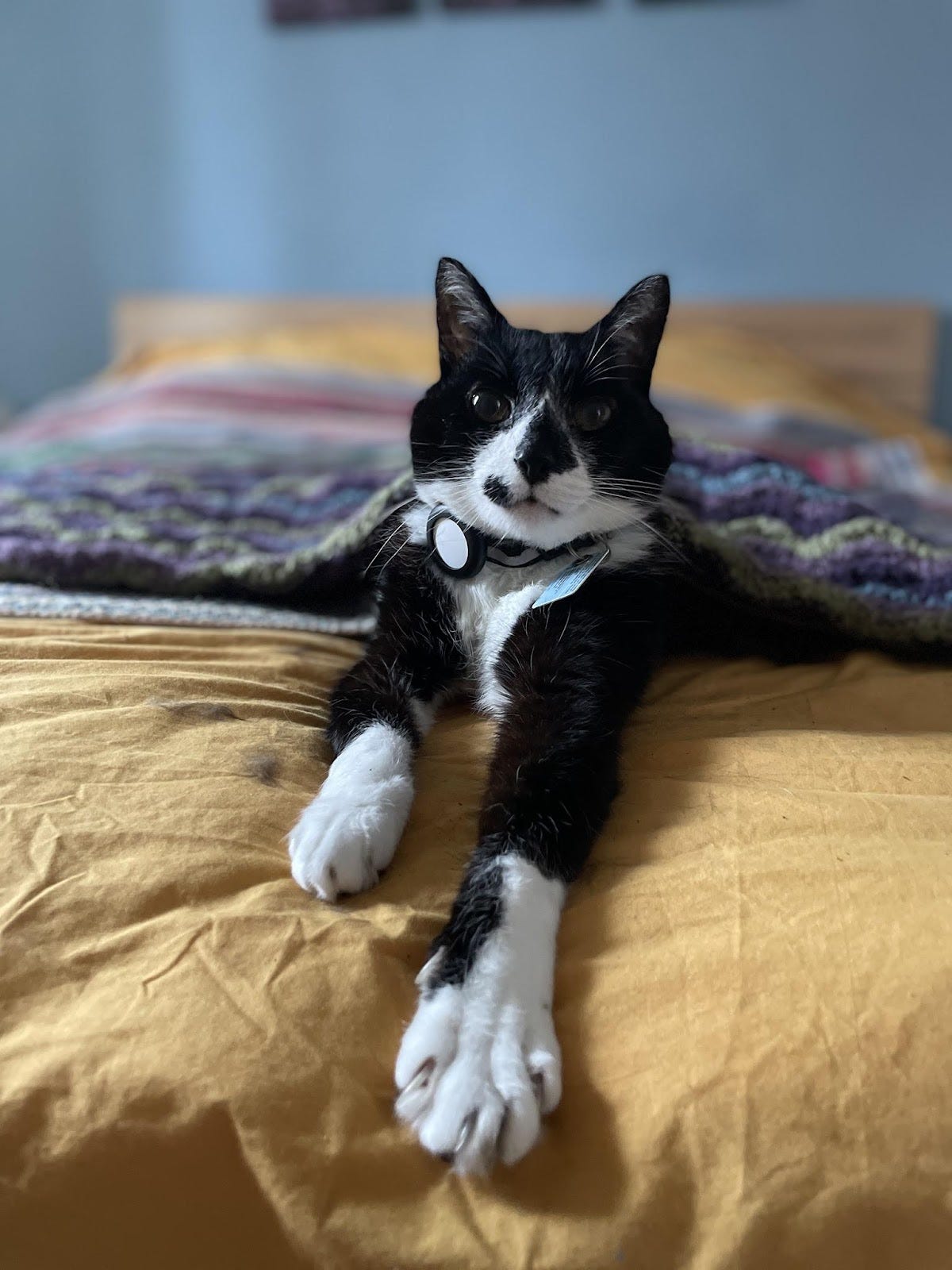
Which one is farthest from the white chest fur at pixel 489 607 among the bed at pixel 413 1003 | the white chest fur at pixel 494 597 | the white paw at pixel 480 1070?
the white paw at pixel 480 1070

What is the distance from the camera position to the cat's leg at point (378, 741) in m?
0.67

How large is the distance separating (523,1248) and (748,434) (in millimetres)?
1777

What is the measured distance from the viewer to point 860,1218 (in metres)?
0.50

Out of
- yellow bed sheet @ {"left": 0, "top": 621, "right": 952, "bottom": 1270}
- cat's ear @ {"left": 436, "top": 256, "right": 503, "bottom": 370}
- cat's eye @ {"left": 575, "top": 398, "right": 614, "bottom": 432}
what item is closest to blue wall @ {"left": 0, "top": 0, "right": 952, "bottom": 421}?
cat's ear @ {"left": 436, "top": 256, "right": 503, "bottom": 370}

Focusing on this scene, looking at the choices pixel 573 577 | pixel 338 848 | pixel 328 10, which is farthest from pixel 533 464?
pixel 328 10

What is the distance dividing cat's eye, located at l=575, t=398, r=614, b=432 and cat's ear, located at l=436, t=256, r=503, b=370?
137mm

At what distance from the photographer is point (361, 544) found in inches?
42.6

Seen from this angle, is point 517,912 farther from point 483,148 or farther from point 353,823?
point 483,148

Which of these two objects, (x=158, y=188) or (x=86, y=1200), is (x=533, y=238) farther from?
(x=86, y=1200)

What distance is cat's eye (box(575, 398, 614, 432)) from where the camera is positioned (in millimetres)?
902

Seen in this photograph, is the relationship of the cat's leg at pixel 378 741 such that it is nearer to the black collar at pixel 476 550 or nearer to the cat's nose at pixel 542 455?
the black collar at pixel 476 550

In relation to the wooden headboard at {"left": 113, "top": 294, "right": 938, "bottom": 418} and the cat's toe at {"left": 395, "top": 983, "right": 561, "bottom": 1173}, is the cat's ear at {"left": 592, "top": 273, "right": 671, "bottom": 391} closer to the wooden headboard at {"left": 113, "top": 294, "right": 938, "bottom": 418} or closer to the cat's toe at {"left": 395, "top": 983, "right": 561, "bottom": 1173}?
the cat's toe at {"left": 395, "top": 983, "right": 561, "bottom": 1173}

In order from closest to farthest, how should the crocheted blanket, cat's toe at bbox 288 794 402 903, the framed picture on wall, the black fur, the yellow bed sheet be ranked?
the yellow bed sheet → cat's toe at bbox 288 794 402 903 → the black fur → the crocheted blanket → the framed picture on wall

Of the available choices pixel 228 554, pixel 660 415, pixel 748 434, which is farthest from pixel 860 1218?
pixel 748 434
